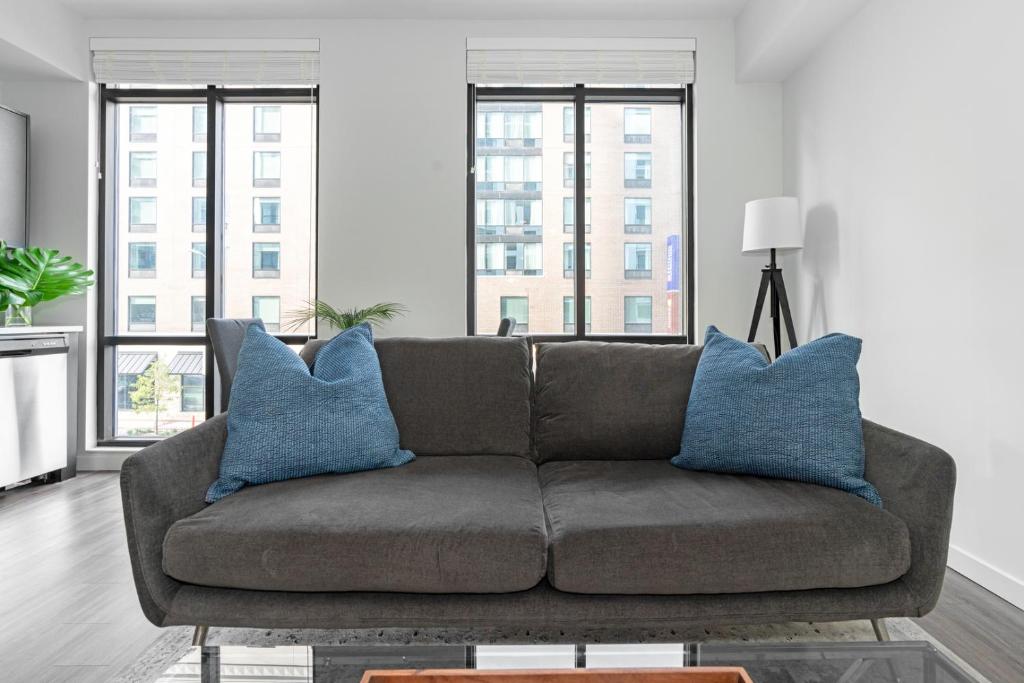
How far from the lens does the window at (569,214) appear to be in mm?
4172

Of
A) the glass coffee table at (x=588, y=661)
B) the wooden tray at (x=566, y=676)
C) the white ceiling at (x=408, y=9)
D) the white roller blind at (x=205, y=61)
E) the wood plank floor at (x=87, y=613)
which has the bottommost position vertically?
the wood plank floor at (x=87, y=613)

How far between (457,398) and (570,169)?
8.32 feet

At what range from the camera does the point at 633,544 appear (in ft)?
4.67

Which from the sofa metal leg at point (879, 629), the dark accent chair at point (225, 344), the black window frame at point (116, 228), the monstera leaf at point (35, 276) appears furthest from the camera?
the black window frame at point (116, 228)

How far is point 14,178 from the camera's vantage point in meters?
3.75

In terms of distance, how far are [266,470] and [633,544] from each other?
101 centimetres

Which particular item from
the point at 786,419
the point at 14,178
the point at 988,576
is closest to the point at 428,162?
the point at 14,178

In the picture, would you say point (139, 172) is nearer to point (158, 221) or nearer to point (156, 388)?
point (158, 221)

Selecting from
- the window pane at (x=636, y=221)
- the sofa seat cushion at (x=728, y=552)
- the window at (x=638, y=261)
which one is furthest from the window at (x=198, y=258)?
the sofa seat cushion at (x=728, y=552)

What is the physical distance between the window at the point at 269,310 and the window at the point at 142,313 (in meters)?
0.66

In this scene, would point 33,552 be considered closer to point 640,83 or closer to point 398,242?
point 398,242

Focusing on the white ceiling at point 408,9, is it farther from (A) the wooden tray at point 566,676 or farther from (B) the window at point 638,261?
(A) the wooden tray at point 566,676

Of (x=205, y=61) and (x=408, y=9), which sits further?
(x=205, y=61)

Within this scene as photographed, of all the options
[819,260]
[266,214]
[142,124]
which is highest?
[142,124]
